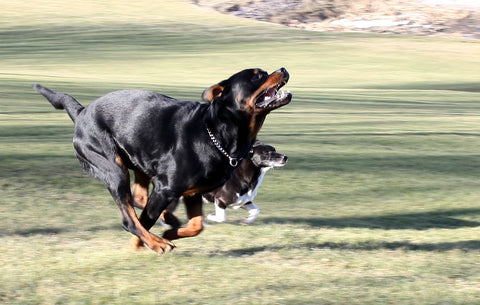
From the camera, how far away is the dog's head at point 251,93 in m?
5.33

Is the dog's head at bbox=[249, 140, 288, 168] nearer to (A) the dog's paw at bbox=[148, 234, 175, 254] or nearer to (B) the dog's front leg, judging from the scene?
(B) the dog's front leg

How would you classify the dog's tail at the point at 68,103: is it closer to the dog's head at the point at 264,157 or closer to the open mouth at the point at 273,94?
the open mouth at the point at 273,94

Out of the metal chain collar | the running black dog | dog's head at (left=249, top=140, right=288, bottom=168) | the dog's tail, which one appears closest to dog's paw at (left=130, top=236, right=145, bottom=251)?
the running black dog

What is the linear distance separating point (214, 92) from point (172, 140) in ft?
1.53

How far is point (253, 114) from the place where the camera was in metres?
5.40

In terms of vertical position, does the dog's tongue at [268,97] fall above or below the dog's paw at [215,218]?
above

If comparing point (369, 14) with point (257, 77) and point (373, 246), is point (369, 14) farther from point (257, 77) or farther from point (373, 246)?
point (257, 77)

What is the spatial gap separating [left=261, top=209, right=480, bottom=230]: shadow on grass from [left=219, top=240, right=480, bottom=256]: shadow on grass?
0.70 meters

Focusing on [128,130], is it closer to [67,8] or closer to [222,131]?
[222,131]

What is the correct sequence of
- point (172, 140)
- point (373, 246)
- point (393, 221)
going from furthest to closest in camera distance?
point (393, 221) < point (373, 246) < point (172, 140)

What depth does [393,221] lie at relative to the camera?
7.27 metres

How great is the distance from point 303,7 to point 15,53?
32.8 m

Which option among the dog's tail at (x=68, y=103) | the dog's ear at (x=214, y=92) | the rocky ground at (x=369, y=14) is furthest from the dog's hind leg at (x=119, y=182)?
the rocky ground at (x=369, y=14)

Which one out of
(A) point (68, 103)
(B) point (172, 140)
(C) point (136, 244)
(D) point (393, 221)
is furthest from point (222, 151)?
(D) point (393, 221)
